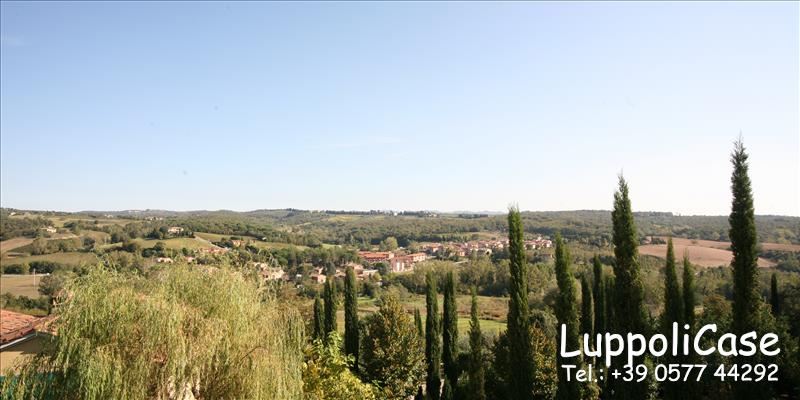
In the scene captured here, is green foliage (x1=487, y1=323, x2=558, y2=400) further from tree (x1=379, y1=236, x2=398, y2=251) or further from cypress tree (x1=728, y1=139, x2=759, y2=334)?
tree (x1=379, y1=236, x2=398, y2=251)

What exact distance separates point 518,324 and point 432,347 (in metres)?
8.93

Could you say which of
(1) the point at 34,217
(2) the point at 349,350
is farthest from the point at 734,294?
(1) the point at 34,217

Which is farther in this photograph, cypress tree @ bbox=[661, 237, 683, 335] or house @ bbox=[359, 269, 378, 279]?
house @ bbox=[359, 269, 378, 279]

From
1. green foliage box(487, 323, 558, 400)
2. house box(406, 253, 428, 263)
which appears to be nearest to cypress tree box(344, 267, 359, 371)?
green foliage box(487, 323, 558, 400)

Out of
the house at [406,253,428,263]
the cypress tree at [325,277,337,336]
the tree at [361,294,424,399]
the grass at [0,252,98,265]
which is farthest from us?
the house at [406,253,428,263]

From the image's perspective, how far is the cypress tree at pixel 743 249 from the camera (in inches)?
408

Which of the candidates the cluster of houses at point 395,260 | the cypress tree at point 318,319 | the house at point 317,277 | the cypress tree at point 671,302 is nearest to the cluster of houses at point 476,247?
the cluster of houses at point 395,260

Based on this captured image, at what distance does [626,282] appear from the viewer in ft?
38.8

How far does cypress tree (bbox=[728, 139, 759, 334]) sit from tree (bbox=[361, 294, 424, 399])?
12111mm

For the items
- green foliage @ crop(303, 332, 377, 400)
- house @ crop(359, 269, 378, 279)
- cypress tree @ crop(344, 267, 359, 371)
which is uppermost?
green foliage @ crop(303, 332, 377, 400)

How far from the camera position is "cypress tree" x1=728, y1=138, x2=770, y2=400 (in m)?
10.3

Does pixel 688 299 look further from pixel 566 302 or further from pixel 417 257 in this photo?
pixel 417 257

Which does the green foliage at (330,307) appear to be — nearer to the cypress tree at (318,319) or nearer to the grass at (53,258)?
the cypress tree at (318,319)

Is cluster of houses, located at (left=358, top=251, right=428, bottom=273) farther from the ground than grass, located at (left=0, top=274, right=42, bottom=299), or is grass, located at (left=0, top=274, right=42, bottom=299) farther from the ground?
grass, located at (left=0, top=274, right=42, bottom=299)
